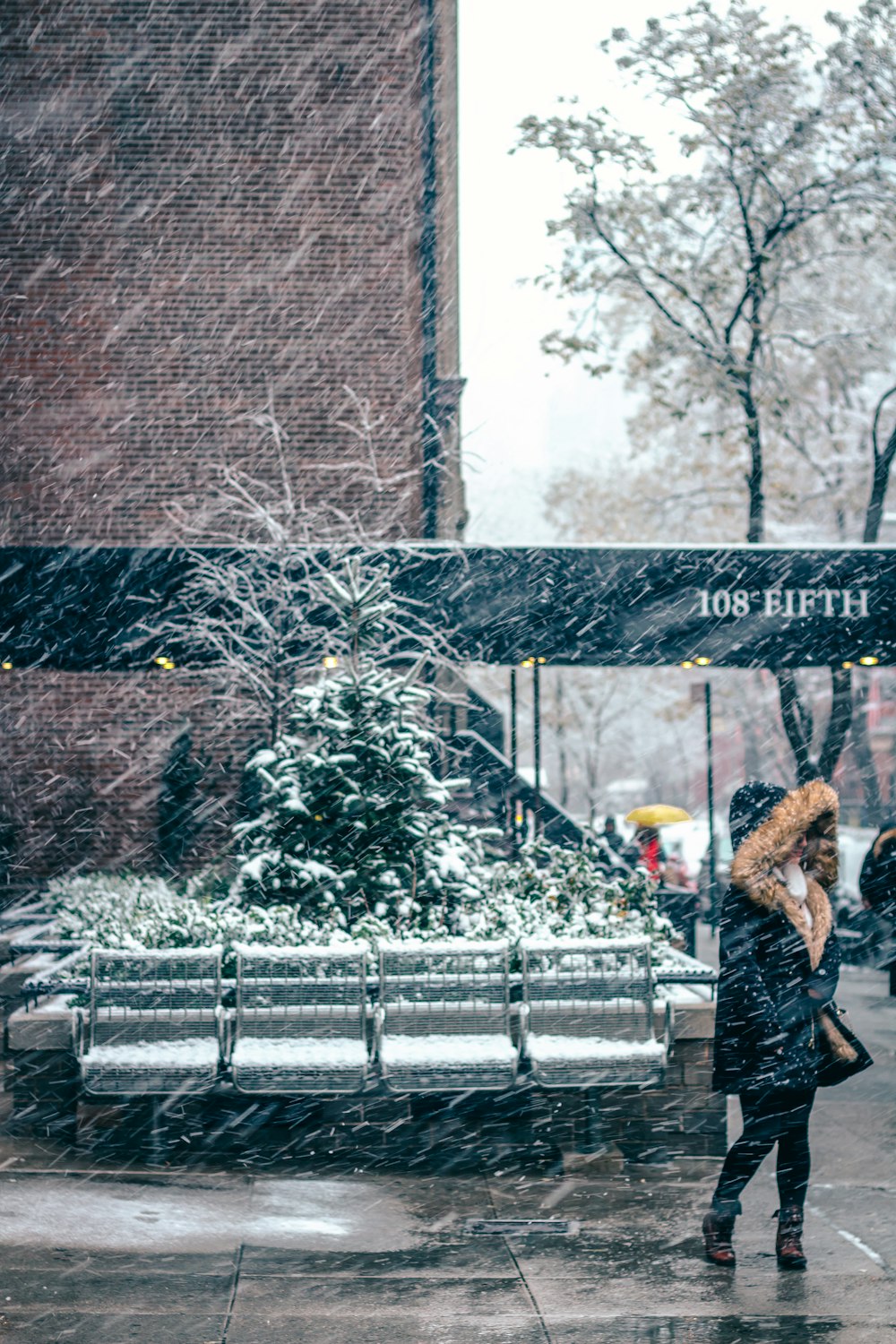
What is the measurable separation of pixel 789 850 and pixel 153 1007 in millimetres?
3649

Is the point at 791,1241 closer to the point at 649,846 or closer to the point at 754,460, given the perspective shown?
the point at 649,846

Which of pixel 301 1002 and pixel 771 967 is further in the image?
pixel 301 1002

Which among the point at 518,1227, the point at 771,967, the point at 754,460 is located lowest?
the point at 518,1227

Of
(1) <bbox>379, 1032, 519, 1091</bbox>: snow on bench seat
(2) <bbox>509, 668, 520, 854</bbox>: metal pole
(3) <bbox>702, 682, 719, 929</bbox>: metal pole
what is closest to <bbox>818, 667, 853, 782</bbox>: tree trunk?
(3) <bbox>702, 682, 719, 929</bbox>: metal pole

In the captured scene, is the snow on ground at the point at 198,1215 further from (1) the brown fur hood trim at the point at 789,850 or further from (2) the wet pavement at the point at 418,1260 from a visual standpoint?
Answer: (1) the brown fur hood trim at the point at 789,850

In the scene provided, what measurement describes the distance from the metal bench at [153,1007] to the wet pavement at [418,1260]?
2.03 feet

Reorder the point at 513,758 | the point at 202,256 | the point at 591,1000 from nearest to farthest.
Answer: the point at 591,1000, the point at 202,256, the point at 513,758

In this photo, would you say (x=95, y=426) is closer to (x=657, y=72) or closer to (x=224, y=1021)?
(x=657, y=72)

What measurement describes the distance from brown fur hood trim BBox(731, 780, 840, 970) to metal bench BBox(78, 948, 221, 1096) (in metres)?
3.17

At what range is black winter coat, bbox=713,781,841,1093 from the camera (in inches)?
222

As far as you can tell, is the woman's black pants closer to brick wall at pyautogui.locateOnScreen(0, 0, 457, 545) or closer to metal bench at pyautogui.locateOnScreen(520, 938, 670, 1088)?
metal bench at pyautogui.locateOnScreen(520, 938, 670, 1088)

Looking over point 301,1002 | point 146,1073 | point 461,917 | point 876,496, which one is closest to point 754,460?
point 876,496

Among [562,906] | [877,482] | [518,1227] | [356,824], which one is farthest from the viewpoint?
[877,482]

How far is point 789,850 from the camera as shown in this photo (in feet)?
19.2
